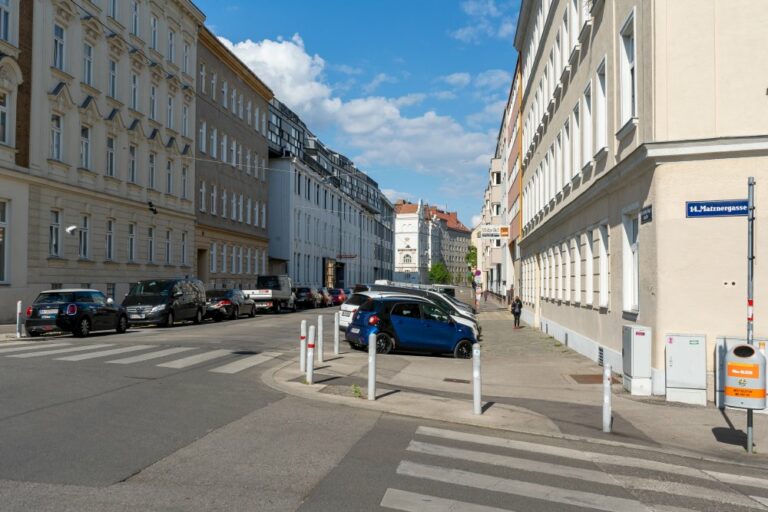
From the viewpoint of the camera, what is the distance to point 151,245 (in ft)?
124

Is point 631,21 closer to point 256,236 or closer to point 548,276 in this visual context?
point 548,276

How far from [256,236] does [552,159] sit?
116ft

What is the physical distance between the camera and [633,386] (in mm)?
11547

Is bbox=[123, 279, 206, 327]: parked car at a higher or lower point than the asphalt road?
higher

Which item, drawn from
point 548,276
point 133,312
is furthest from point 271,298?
point 548,276

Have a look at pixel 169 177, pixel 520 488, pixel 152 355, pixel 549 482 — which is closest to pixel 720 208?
pixel 549 482

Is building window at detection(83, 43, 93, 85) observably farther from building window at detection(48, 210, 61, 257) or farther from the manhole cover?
the manhole cover

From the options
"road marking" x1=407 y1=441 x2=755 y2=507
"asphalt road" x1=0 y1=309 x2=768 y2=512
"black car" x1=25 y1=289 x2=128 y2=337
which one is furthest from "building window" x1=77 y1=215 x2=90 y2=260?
"road marking" x1=407 y1=441 x2=755 y2=507

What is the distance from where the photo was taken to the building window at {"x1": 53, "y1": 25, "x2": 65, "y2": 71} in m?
28.7

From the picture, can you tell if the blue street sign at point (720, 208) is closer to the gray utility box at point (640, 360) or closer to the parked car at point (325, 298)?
the gray utility box at point (640, 360)

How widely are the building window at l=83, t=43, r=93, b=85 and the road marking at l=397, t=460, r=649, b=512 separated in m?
29.9

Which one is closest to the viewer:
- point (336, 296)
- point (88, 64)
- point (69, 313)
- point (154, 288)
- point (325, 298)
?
point (69, 313)

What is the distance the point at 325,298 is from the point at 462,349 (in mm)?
38259

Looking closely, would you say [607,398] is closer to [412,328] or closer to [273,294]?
[412,328]
